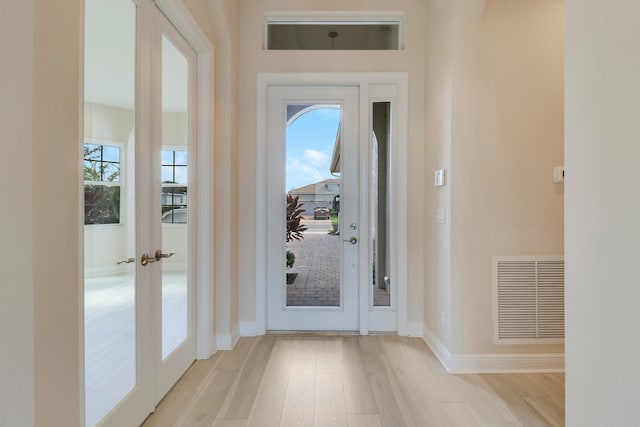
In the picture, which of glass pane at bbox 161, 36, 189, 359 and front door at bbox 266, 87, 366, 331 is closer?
glass pane at bbox 161, 36, 189, 359

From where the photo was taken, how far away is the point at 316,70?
2902 mm

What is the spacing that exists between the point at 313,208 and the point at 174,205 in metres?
1.32

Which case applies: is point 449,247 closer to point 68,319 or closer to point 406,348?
point 406,348

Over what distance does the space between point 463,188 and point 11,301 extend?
2.50m

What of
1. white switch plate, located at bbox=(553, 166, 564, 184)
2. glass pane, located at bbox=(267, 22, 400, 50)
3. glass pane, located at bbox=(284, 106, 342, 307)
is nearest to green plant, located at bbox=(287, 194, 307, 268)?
glass pane, located at bbox=(284, 106, 342, 307)

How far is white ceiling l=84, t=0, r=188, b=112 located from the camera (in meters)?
1.34

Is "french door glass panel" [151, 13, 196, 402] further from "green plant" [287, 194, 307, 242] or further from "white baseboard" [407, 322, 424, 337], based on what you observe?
"white baseboard" [407, 322, 424, 337]

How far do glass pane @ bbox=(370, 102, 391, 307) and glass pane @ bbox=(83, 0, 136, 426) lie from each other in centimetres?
208

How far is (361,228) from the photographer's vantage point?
9.79ft

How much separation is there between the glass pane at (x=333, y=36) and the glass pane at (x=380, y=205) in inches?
25.1

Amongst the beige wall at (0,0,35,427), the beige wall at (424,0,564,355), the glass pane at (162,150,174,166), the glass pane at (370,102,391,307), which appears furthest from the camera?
the glass pane at (370,102,391,307)

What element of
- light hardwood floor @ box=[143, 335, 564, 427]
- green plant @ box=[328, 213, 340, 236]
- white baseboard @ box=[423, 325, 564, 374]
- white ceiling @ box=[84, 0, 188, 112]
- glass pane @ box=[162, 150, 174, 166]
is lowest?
light hardwood floor @ box=[143, 335, 564, 427]

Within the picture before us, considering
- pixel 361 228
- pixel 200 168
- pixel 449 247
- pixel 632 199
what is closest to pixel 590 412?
pixel 632 199

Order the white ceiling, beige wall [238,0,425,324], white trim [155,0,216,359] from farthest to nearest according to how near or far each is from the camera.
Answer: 1. beige wall [238,0,425,324]
2. white trim [155,0,216,359]
3. the white ceiling
